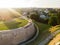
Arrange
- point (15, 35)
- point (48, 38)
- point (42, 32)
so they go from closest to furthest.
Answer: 1. point (15, 35)
2. point (48, 38)
3. point (42, 32)

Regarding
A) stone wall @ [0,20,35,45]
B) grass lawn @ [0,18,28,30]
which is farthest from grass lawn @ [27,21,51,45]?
grass lawn @ [0,18,28,30]

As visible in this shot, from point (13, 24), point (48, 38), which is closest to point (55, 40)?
point (48, 38)

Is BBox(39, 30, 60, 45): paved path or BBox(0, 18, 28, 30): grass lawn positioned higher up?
BBox(0, 18, 28, 30): grass lawn

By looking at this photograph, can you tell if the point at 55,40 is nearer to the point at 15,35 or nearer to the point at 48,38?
the point at 48,38

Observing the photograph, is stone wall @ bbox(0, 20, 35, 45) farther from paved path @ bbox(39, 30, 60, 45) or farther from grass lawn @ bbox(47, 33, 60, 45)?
grass lawn @ bbox(47, 33, 60, 45)

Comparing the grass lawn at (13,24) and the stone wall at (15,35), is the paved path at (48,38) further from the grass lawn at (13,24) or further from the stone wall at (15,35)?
the grass lawn at (13,24)

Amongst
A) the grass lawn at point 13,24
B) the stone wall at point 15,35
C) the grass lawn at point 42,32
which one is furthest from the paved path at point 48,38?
the grass lawn at point 13,24

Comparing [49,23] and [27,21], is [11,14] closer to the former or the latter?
[27,21]

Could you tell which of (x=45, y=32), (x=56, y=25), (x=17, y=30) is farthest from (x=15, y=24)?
(x=56, y=25)
